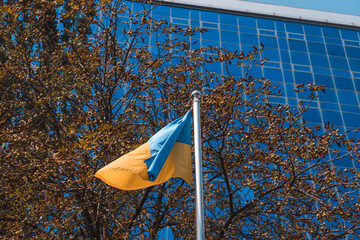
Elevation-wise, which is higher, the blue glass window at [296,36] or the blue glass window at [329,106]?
the blue glass window at [296,36]

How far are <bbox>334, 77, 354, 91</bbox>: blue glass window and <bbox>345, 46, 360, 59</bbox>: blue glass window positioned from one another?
2.58 meters

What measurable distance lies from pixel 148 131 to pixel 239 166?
2609mm

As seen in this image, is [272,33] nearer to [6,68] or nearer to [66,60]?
[66,60]

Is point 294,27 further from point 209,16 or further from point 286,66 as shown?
point 209,16

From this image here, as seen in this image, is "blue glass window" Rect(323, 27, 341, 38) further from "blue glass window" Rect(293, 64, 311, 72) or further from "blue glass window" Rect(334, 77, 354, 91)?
"blue glass window" Rect(334, 77, 354, 91)

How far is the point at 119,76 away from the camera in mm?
12219

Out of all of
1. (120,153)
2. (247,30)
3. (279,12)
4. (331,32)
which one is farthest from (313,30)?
(120,153)

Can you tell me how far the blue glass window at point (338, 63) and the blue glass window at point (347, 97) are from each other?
2.41 meters

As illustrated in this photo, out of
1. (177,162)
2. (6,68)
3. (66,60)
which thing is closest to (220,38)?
(66,60)

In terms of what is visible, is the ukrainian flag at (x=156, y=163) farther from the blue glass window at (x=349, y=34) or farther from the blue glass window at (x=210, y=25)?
the blue glass window at (x=349, y=34)

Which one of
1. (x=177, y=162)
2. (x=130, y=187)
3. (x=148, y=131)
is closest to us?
(x=130, y=187)

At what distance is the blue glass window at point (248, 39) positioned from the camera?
37.3 m

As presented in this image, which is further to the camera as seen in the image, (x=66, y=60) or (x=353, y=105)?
(x=353, y=105)

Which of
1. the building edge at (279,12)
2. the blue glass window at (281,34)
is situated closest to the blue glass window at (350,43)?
the building edge at (279,12)
